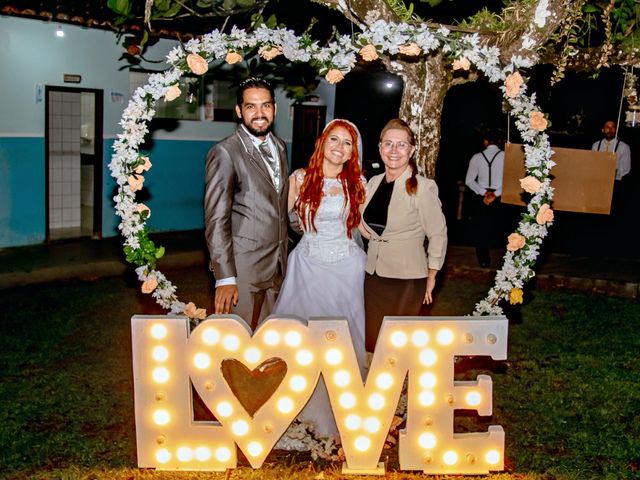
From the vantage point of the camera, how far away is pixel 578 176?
5.52 meters

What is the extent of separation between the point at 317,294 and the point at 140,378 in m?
1.31

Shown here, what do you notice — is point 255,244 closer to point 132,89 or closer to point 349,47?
point 349,47

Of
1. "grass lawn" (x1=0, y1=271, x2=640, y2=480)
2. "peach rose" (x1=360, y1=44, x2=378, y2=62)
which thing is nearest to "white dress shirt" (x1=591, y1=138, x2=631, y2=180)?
"grass lawn" (x1=0, y1=271, x2=640, y2=480)

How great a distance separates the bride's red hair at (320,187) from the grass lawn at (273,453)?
1559mm

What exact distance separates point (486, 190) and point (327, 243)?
209 inches

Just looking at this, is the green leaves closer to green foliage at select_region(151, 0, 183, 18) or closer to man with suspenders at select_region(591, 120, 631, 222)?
green foliage at select_region(151, 0, 183, 18)

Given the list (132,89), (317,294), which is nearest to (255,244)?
(317,294)

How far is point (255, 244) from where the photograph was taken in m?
4.80

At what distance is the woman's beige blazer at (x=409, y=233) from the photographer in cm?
498

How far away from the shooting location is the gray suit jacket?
181 inches

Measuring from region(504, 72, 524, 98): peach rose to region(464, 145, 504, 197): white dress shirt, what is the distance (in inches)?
187

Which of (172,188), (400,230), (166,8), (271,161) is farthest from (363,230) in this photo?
(172,188)

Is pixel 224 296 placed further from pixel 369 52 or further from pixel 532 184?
pixel 532 184

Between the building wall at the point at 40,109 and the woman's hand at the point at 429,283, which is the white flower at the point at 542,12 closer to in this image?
the woman's hand at the point at 429,283
